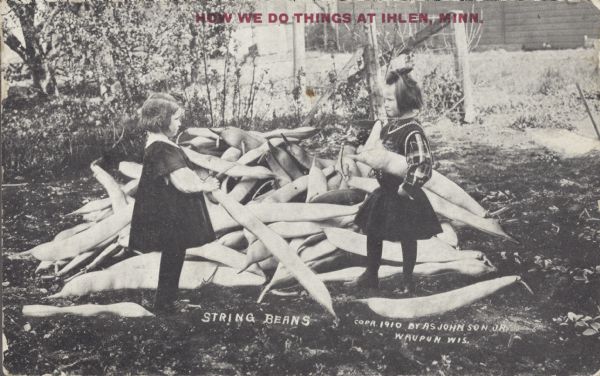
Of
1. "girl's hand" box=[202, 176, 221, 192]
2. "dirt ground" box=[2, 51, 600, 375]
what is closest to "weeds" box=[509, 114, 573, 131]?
"dirt ground" box=[2, 51, 600, 375]

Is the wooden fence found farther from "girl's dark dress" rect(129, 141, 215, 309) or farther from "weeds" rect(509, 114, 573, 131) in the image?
"girl's dark dress" rect(129, 141, 215, 309)

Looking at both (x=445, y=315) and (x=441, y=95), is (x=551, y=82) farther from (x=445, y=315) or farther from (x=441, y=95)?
(x=445, y=315)

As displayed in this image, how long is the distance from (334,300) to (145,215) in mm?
1491

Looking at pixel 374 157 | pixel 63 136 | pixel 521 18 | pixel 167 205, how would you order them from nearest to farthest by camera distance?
pixel 167 205, pixel 374 157, pixel 521 18, pixel 63 136

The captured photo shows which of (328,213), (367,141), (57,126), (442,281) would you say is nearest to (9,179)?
(57,126)

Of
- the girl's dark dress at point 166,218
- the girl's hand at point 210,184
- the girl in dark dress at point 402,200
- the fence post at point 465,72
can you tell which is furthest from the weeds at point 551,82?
the girl's dark dress at point 166,218

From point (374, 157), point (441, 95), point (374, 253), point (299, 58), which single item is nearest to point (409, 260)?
point (374, 253)

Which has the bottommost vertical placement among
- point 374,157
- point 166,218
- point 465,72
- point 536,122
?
point 166,218

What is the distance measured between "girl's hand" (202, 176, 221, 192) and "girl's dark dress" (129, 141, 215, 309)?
0.06 m

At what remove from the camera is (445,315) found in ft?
13.4

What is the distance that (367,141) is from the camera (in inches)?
164

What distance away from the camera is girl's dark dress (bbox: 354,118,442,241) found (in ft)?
13.1

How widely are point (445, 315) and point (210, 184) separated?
77.3 inches

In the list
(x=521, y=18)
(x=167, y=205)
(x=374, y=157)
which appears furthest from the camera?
(x=521, y=18)
